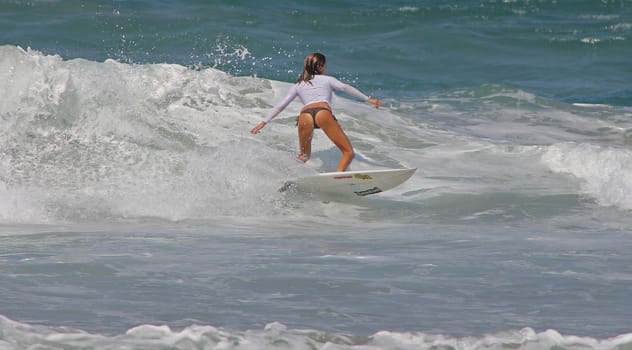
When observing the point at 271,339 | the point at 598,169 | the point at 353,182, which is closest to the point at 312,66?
the point at 353,182

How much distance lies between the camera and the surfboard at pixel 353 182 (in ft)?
34.9

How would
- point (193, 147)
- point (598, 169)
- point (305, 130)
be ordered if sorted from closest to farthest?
point (305, 130) < point (598, 169) < point (193, 147)

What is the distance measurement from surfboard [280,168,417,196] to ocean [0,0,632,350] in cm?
13

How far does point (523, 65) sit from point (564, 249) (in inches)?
653

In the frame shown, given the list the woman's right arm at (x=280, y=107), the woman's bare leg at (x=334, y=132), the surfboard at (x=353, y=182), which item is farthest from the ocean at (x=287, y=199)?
the woman's right arm at (x=280, y=107)

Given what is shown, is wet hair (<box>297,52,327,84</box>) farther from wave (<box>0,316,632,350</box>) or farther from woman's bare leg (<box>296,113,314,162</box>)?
wave (<box>0,316,632,350</box>)

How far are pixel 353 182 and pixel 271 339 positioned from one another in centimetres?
546

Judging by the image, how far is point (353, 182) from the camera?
10.7 metres

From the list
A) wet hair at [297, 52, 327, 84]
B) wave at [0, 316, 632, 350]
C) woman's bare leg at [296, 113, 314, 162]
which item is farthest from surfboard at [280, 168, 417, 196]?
wave at [0, 316, 632, 350]

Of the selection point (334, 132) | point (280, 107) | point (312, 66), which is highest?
point (312, 66)

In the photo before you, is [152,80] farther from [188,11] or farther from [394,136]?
[188,11]

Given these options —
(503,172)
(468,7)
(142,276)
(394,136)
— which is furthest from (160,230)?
(468,7)

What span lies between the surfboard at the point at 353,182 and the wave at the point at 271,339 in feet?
17.1

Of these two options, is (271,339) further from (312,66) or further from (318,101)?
(312,66)
